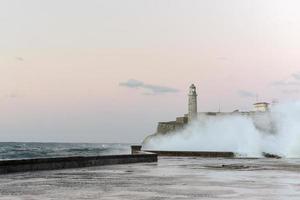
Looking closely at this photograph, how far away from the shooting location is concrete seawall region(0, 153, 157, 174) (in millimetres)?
14793

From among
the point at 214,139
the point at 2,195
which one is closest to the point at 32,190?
the point at 2,195

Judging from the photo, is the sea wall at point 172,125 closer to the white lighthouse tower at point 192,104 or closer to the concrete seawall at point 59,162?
the white lighthouse tower at point 192,104

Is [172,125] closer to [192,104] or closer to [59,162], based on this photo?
[192,104]

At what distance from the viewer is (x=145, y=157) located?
24.0 meters

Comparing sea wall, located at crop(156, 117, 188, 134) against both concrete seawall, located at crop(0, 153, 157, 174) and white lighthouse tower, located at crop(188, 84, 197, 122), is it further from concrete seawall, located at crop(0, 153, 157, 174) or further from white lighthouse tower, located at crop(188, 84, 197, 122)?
concrete seawall, located at crop(0, 153, 157, 174)

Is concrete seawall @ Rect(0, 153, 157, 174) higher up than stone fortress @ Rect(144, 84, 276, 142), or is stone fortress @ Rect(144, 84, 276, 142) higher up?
stone fortress @ Rect(144, 84, 276, 142)

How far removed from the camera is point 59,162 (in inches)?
687

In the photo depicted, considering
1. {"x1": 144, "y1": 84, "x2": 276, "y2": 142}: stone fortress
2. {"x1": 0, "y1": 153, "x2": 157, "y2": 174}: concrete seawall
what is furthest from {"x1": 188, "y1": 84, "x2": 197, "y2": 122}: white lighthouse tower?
{"x1": 0, "y1": 153, "x2": 157, "y2": 174}: concrete seawall

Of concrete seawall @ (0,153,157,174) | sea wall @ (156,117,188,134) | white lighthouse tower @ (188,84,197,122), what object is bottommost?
concrete seawall @ (0,153,157,174)

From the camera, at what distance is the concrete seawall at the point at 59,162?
14793 mm

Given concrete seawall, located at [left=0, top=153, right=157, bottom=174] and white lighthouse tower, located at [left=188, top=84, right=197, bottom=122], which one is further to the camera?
white lighthouse tower, located at [left=188, top=84, right=197, bottom=122]

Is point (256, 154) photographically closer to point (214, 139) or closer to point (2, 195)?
point (214, 139)

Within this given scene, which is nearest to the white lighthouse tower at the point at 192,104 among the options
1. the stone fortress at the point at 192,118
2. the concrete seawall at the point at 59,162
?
the stone fortress at the point at 192,118

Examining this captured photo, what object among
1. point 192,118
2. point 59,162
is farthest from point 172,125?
point 59,162
